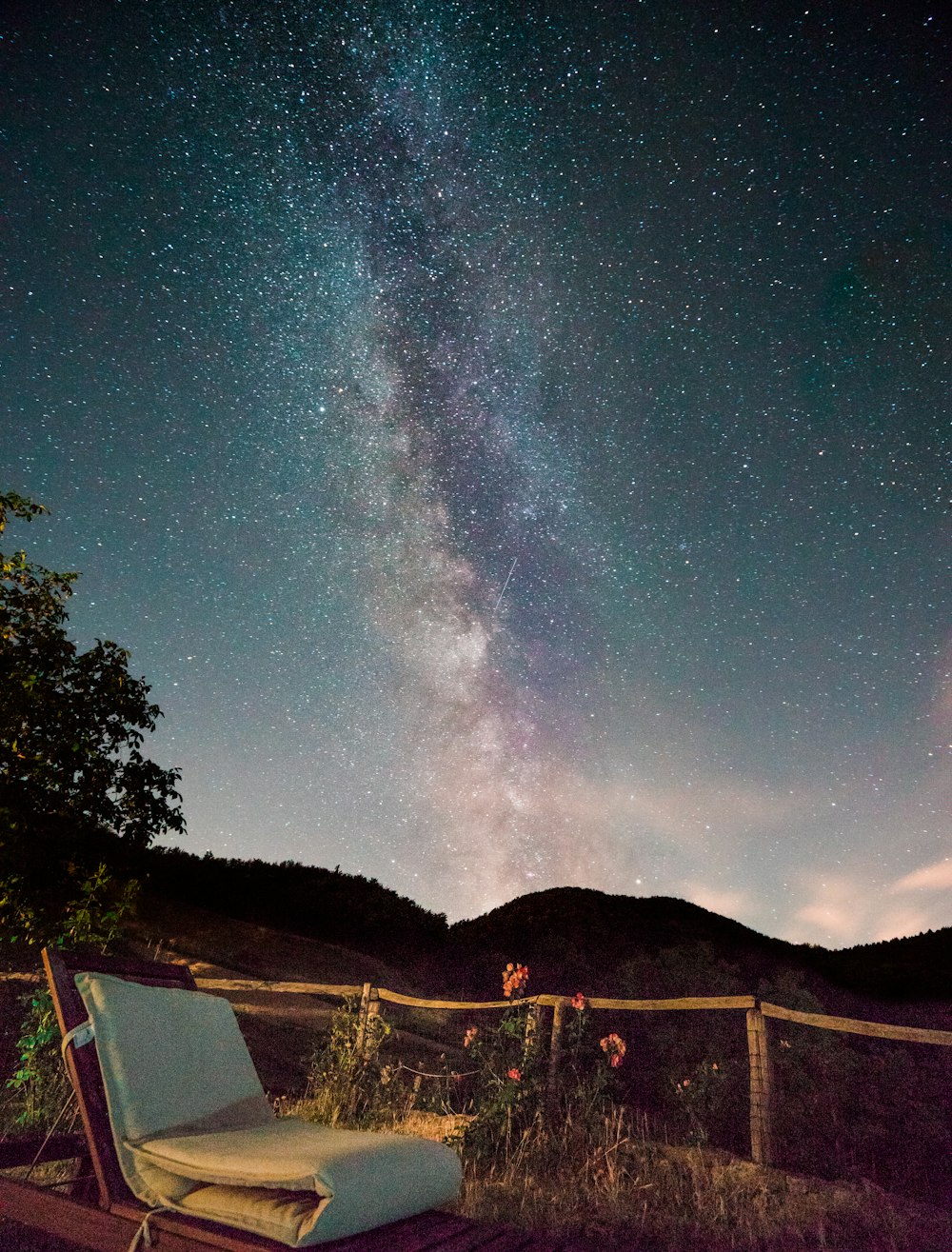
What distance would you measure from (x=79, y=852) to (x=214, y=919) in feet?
41.1

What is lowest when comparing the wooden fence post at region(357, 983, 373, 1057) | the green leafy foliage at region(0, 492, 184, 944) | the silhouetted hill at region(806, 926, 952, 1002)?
the wooden fence post at region(357, 983, 373, 1057)

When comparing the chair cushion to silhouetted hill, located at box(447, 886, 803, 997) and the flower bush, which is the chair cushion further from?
silhouetted hill, located at box(447, 886, 803, 997)

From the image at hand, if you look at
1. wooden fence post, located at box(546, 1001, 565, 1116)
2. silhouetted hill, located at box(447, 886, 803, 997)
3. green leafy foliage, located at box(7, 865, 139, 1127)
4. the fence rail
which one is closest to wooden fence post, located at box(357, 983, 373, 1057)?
→ the fence rail

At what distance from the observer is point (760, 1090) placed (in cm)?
505

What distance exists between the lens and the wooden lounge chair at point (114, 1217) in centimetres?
196

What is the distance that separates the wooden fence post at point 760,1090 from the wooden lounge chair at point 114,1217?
353 cm

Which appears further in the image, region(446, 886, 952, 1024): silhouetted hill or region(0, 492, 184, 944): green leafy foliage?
region(446, 886, 952, 1024): silhouetted hill

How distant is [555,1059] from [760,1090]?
162cm

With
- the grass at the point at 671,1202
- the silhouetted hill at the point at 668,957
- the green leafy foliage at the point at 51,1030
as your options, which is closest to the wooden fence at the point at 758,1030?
the grass at the point at 671,1202

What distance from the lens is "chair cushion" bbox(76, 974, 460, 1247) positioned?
193cm

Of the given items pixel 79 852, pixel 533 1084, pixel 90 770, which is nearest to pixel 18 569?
pixel 90 770

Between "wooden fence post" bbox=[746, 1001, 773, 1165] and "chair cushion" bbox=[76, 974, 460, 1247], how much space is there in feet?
11.8

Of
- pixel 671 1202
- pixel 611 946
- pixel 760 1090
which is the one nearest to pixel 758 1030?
pixel 760 1090

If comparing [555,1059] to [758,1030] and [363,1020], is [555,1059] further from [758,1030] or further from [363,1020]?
[363,1020]
